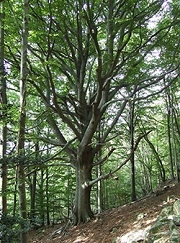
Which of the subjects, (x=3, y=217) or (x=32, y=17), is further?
(x=32, y=17)

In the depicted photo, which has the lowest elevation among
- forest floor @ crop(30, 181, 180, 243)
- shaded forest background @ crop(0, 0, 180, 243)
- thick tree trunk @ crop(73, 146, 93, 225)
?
forest floor @ crop(30, 181, 180, 243)

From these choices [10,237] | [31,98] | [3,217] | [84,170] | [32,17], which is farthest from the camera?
[31,98]

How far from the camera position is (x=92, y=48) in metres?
9.35

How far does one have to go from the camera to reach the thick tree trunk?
8.45 meters

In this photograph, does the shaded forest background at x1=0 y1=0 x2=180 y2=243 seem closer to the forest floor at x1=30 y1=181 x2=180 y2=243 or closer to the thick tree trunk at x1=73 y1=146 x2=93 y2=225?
the thick tree trunk at x1=73 y1=146 x2=93 y2=225

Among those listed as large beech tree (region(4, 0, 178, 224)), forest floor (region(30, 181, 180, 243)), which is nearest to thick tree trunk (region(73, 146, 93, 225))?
large beech tree (region(4, 0, 178, 224))

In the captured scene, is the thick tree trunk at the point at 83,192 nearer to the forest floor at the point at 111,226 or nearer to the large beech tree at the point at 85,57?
the large beech tree at the point at 85,57

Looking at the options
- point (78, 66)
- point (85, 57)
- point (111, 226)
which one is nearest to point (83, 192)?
point (111, 226)

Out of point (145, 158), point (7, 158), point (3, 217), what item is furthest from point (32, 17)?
point (145, 158)

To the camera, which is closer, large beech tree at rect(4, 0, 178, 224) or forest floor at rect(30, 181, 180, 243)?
forest floor at rect(30, 181, 180, 243)

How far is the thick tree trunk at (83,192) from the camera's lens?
8453mm

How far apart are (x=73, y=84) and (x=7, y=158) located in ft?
19.7

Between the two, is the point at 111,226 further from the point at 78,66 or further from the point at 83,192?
the point at 78,66

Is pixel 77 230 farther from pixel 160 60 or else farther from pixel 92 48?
pixel 160 60
